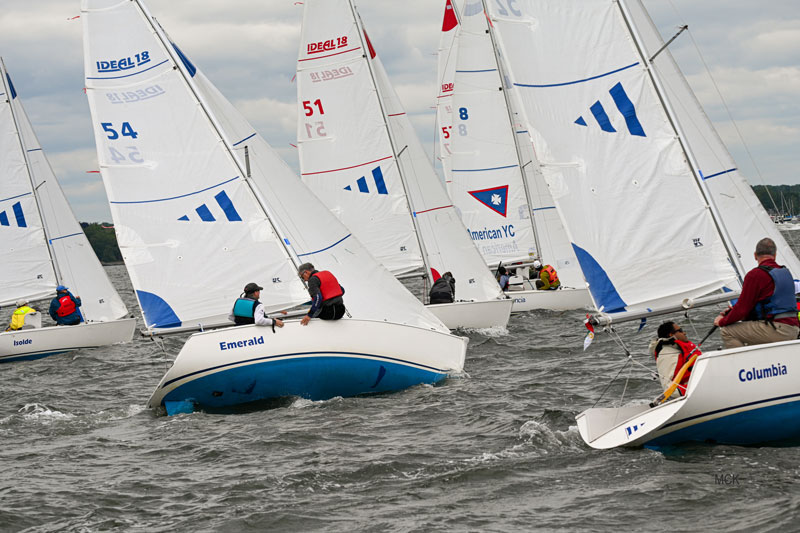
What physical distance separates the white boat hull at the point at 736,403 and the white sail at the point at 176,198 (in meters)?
5.30

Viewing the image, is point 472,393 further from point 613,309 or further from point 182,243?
point 182,243

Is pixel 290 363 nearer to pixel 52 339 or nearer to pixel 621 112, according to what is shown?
pixel 621 112

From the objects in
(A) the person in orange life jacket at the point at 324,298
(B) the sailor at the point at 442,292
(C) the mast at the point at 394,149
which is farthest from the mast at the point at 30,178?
(A) the person in orange life jacket at the point at 324,298

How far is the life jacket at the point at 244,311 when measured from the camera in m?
11.8

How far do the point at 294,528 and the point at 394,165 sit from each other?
14409 millimetres

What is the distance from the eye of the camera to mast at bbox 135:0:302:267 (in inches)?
504

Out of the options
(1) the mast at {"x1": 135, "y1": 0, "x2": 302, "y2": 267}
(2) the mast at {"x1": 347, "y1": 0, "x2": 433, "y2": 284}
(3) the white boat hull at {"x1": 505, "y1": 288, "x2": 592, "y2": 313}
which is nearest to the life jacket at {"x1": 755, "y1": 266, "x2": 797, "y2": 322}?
(1) the mast at {"x1": 135, "y1": 0, "x2": 302, "y2": 267}

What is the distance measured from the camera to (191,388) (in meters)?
11.5

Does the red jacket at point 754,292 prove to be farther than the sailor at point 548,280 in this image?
No

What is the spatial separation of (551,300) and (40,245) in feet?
38.7

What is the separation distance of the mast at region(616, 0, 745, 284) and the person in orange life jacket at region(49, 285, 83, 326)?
15.3 m

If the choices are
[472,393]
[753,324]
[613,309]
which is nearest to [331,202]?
[472,393]

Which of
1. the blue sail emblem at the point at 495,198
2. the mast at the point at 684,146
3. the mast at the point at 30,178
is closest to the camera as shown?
the mast at the point at 684,146

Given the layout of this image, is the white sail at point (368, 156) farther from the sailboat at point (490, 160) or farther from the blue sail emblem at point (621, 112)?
the blue sail emblem at point (621, 112)
